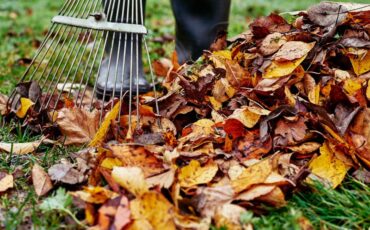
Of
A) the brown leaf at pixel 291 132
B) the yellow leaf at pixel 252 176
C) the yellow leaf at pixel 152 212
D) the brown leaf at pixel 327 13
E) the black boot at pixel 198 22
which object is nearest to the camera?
the yellow leaf at pixel 152 212

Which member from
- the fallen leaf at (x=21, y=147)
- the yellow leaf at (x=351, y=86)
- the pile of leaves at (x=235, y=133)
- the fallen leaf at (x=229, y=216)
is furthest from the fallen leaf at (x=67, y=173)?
the yellow leaf at (x=351, y=86)

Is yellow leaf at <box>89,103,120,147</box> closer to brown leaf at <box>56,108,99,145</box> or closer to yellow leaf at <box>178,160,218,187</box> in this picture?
brown leaf at <box>56,108,99,145</box>

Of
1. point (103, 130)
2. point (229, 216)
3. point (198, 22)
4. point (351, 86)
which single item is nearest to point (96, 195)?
point (229, 216)

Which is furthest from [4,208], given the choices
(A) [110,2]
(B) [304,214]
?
(A) [110,2]

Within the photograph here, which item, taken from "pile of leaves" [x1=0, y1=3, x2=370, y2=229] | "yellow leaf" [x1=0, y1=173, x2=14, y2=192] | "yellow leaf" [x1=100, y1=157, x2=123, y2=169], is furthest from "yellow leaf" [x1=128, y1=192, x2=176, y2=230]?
"yellow leaf" [x1=0, y1=173, x2=14, y2=192]

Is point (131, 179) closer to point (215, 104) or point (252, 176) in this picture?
point (252, 176)

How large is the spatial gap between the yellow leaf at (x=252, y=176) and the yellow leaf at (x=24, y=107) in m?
0.90

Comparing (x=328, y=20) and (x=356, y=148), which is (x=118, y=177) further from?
(x=328, y=20)

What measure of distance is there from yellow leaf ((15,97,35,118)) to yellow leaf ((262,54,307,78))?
842 mm

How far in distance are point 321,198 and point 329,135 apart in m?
0.24

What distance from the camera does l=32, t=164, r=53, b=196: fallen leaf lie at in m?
1.47

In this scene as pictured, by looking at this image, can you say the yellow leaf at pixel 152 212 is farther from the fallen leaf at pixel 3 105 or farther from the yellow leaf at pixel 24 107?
the fallen leaf at pixel 3 105

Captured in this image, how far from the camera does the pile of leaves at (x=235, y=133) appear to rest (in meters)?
1.35

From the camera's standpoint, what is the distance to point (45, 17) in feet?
15.3
